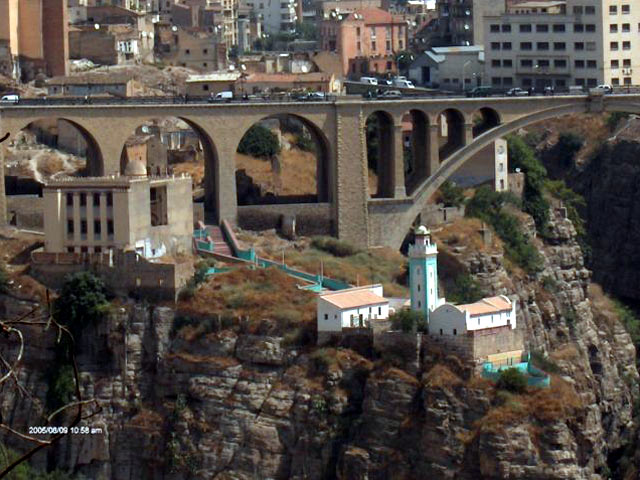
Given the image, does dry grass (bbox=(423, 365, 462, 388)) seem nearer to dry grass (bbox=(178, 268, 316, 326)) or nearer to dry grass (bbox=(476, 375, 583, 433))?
dry grass (bbox=(476, 375, 583, 433))

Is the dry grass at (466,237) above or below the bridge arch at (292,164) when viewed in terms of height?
below

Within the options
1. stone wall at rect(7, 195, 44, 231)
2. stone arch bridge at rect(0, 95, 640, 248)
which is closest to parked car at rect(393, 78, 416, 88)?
stone arch bridge at rect(0, 95, 640, 248)

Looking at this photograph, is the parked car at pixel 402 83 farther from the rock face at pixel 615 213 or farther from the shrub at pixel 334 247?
the shrub at pixel 334 247

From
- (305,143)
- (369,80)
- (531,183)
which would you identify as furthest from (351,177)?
(369,80)

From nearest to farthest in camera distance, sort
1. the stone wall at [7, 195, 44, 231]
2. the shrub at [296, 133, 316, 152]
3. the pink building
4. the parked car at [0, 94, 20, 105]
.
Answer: the stone wall at [7, 195, 44, 231], the parked car at [0, 94, 20, 105], the shrub at [296, 133, 316, 152], the pink building

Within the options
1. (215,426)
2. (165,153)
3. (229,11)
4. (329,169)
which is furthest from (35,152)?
(229,11)

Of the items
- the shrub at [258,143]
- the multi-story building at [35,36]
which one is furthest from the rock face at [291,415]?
the multi-story building at [35,36]

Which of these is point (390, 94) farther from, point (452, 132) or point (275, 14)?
point (275, 14)
